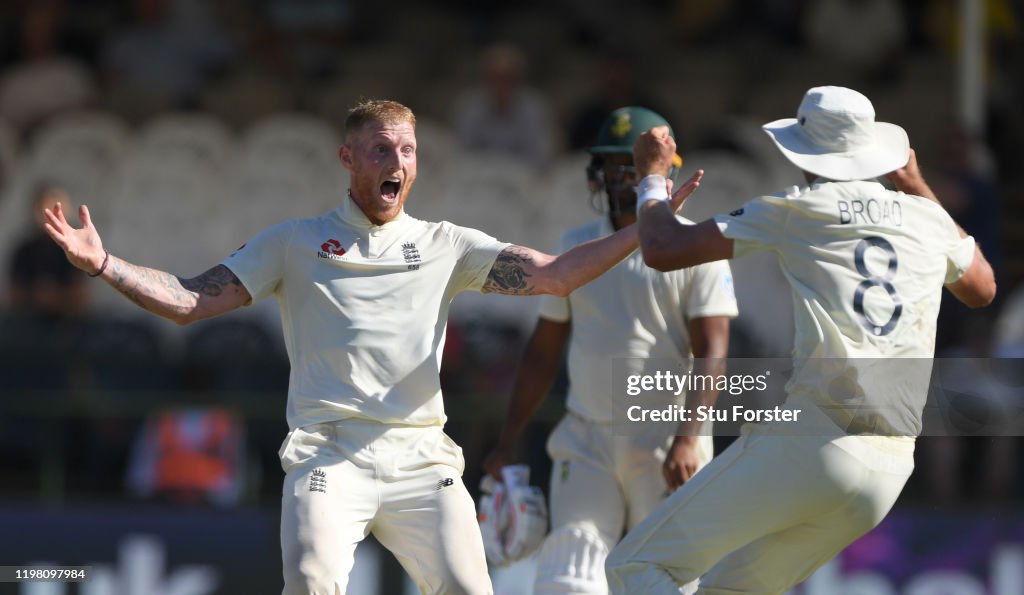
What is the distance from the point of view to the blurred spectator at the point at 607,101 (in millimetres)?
11297

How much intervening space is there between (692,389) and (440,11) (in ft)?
27.3

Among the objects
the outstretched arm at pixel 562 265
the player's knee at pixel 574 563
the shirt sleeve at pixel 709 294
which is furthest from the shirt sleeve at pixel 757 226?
the player's knee at pixel 574 563

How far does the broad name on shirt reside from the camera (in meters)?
5.07

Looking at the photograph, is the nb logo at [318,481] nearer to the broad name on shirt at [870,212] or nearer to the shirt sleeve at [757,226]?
the shirt sleeve at [757,226]

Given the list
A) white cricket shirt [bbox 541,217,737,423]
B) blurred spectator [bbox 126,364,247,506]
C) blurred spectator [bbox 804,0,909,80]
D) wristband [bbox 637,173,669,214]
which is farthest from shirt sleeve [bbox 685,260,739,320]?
blurred spectator [bbox 804,0,909,80]

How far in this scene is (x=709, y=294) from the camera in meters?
6.20

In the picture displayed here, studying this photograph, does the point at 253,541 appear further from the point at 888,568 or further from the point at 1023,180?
the point at 1023,180

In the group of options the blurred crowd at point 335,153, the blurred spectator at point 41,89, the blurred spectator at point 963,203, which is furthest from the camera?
the blurred spectator at point 41,89

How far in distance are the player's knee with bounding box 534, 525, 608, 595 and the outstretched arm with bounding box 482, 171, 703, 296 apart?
43.0 inches

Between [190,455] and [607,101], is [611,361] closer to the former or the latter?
[190,455]

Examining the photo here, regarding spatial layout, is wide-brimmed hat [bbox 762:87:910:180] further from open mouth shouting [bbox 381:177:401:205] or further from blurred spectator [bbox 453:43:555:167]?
blurred spectator [bbox 453:43:555:167]

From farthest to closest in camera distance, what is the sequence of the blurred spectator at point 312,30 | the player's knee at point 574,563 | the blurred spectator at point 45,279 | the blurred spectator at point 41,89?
the blurred spectator at point 312,30 < the blurred spectator at point 41,89 < the blurred spectator at point 45,279 < the player's knee at point 574,563

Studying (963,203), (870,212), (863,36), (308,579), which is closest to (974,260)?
(870,212)

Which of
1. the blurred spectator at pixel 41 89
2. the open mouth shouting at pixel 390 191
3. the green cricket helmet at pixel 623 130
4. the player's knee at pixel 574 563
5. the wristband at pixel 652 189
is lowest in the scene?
the player's knee at pixel 574 563
